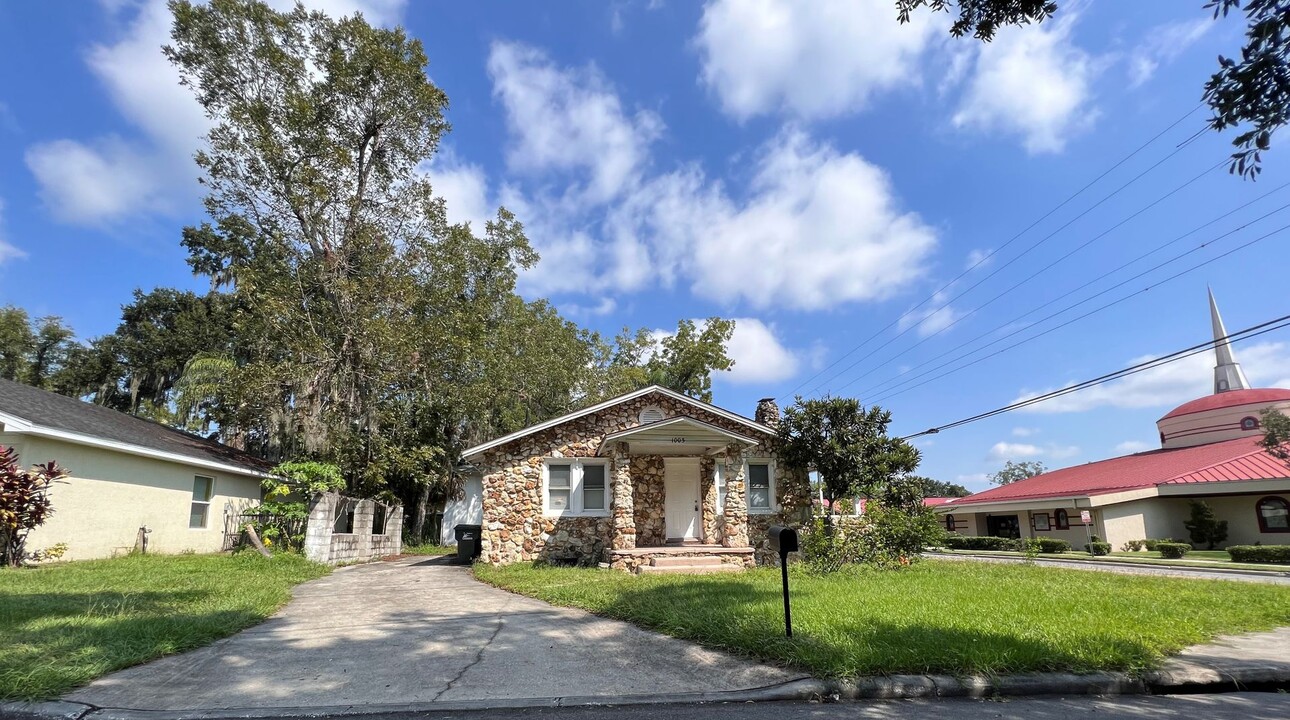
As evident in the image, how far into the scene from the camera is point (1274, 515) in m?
23.5

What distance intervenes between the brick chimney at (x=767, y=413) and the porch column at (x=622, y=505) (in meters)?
4.47

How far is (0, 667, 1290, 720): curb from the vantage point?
4.16 metres

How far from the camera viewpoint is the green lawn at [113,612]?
4777 mm

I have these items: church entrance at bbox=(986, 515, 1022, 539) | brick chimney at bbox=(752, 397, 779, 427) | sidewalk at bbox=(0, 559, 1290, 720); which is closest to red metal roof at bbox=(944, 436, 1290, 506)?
church entrance at bbox=(986, 515, 1022, 539)

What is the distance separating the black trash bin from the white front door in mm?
4802

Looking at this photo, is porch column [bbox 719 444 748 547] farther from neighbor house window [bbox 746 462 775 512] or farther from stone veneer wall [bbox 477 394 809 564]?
neighbor house window [bbox 746 462 775 512]

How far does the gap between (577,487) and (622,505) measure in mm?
1589

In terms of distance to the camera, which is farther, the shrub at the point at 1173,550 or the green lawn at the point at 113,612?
the shrub at the point at 1173,550

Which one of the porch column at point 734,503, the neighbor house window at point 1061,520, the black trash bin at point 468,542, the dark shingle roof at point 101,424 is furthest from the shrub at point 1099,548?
the dark shingle roof at point 101,424

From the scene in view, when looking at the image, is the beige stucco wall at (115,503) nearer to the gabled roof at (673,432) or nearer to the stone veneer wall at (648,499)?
the gabled roof at (673,432)

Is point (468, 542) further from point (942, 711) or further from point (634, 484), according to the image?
point (942, 711)

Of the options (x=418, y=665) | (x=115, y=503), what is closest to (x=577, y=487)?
(x=115, y=503)

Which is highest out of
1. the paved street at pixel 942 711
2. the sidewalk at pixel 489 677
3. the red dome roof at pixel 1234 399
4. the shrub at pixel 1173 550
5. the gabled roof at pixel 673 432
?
the red dome roof at pixel 1234 399

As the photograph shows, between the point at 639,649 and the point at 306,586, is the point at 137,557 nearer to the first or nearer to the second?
the point at 306,586
